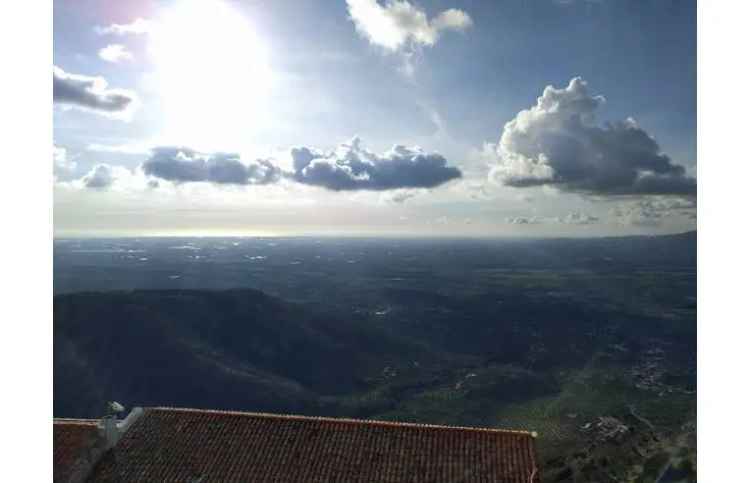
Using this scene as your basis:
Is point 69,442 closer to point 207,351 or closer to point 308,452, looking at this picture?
point 308,452

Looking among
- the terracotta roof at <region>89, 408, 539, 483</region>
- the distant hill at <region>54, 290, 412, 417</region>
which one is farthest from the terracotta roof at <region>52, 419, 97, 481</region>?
the distant hill at <region>54, 290, 412, 417</region>

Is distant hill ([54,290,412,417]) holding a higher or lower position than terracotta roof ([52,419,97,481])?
lower

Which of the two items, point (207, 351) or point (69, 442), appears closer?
point (69, 442)

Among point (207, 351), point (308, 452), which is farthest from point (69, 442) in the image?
point (207, 351)

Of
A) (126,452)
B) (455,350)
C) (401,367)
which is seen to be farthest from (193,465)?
(455,350)

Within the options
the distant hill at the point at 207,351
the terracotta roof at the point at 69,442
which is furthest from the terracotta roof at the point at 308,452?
the distant hill at the point at 207,351

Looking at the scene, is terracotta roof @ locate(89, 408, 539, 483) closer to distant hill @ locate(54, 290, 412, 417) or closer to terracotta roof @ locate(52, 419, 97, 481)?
terracotta roof @ locate(52, 419, 97, 481)

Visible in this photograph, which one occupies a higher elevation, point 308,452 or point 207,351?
point 308,452
